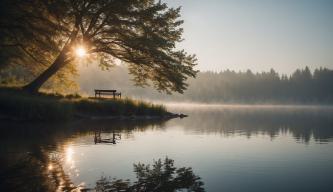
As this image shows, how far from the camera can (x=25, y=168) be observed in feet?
38.3

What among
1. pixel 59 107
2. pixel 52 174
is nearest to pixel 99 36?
pixel 59 107

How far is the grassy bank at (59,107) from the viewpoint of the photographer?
26984 millimetres

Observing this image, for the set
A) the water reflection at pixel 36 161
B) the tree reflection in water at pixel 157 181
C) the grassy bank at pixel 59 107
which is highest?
the grassy bank at pixel 59 107

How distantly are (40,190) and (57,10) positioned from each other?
911 inches

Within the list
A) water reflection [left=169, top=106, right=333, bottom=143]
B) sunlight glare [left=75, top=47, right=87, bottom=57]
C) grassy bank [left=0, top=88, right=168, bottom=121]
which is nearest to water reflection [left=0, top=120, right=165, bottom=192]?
grassy bank [left=0, top=88, right=168, bottom=121]

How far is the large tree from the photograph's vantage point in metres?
30.0

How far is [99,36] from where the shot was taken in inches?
1399

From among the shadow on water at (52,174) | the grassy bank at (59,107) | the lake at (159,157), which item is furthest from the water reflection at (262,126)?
the shadow on water at (52,174)

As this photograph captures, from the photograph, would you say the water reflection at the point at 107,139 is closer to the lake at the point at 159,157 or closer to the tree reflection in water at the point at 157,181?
the lake at the point at 159,157

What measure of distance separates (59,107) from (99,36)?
9712mm

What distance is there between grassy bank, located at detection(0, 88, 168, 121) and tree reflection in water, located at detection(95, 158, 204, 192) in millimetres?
17240

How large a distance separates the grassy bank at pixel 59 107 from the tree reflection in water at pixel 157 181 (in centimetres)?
1724

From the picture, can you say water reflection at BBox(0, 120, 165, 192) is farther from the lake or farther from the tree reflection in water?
the tree reflection in water

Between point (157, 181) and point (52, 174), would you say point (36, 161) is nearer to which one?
point (52, 174)
